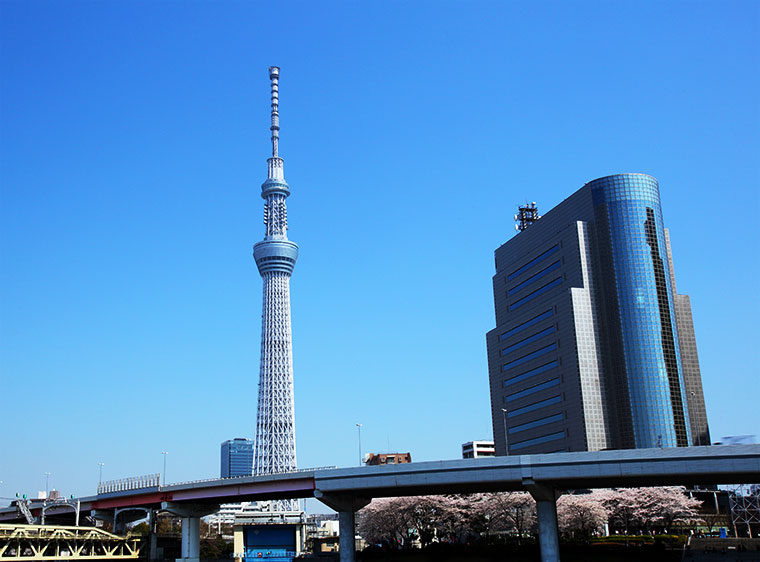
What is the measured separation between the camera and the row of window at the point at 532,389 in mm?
145125

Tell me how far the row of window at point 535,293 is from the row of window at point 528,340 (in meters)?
7.84

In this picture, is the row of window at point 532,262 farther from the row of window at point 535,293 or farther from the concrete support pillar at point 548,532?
the concrete support pillar at point 548,532

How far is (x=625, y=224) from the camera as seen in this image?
467 ft

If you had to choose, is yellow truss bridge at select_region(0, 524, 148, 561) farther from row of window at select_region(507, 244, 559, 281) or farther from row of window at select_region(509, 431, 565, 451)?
row of window at select_region(507, 244, 559, 281)

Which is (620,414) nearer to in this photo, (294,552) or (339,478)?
(294,552)

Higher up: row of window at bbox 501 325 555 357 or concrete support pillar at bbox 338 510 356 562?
row of window at bbox 501 325 555 357

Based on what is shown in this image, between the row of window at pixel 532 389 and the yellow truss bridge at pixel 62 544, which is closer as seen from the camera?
the yellow truss bridge at pixel 62 544

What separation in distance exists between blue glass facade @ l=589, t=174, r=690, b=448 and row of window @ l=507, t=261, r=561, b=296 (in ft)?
35.7

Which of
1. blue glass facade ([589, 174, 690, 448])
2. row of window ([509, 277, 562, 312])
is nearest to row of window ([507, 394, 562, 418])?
blue glass facade ([589, 174, 690, 448])

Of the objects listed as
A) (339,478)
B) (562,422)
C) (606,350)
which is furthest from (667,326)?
(339,478)

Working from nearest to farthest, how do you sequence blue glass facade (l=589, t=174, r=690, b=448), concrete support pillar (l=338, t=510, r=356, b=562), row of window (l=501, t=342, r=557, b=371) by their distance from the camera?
concrete support pillar (l=338, t=510, r=356, b=562) → blue glass facade (l=589, t=174, r=690, b=448) → row of window (l=501, t=342, r=557, b=371)

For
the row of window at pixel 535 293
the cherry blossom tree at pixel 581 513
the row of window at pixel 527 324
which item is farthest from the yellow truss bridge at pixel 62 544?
the row of window at pixel 535 293

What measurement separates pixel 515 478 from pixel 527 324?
3772 inches

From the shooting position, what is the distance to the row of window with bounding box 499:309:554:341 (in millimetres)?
150725
